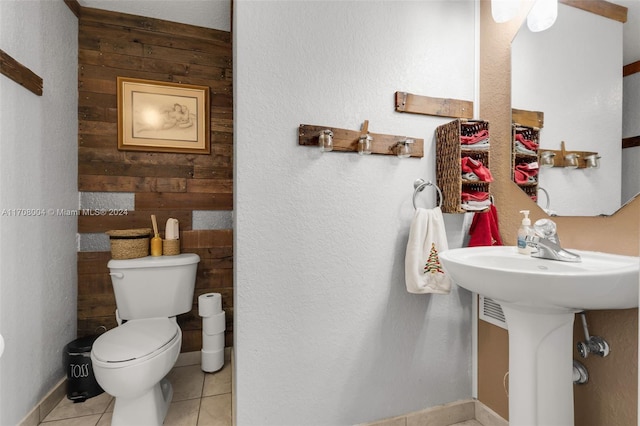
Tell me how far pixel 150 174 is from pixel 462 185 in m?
1.92

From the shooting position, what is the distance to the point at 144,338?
4.71 ft

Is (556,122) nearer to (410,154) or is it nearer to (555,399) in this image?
(410,154)

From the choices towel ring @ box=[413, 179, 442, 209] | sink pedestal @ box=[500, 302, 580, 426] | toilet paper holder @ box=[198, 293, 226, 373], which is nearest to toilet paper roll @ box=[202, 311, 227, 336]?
toilet paper holder @ box=[198, 293, 226, 373]

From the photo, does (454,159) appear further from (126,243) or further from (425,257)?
(126,243)

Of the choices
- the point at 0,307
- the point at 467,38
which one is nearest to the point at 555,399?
the point at 467,38

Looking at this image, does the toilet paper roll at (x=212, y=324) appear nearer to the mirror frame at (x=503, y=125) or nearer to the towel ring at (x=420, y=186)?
the towel ring at (x=420, y=186)

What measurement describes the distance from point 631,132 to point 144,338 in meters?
2.16

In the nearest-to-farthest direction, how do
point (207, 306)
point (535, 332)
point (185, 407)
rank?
point (535, 332) < point (185, 407) < point (207, 306)

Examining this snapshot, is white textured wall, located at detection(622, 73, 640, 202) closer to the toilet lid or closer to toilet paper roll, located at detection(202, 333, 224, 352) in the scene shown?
the toilet lid

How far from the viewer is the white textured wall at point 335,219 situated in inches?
49.0

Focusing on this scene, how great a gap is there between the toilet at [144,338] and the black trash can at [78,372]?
0.76 ft

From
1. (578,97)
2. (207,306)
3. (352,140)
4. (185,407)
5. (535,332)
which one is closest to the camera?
(535,332)

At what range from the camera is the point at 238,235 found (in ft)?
4.03

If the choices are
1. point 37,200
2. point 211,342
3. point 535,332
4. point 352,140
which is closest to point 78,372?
point 211,342
